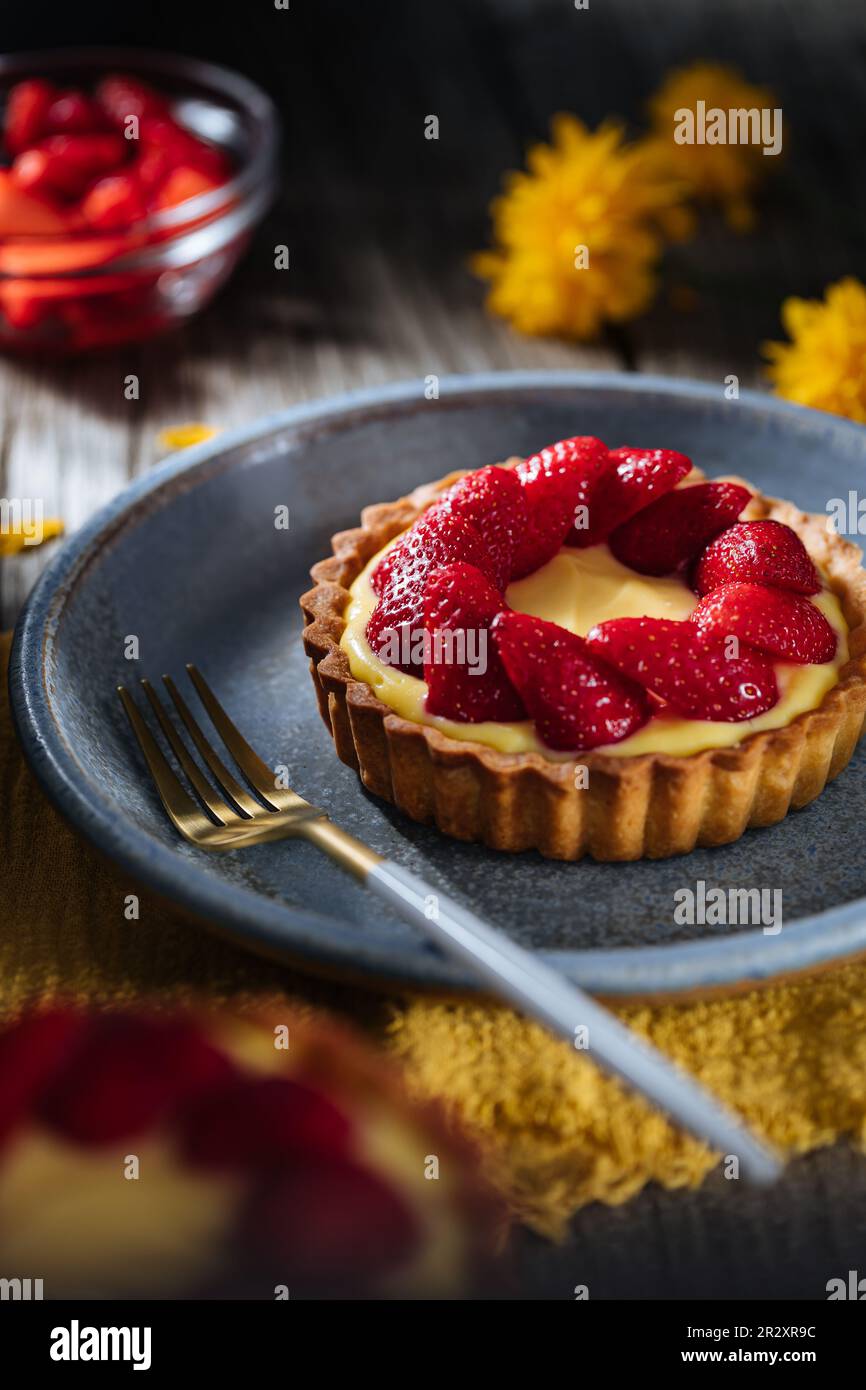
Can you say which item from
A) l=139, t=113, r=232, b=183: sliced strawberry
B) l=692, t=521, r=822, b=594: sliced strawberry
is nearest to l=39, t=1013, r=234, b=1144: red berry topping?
l=692, t=521, r=822, b=594: sliced strawberry

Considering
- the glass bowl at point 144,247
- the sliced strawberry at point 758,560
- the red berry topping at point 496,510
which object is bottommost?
the sliced strawberry at point 758,560

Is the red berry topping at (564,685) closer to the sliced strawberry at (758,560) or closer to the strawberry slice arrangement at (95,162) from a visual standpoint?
the sliced strawberry at (758,560)

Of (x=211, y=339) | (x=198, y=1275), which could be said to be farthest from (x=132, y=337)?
(x=198, y=1275)

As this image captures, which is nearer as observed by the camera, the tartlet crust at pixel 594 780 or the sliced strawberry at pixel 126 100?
the tartlet crust at pixel 594 780

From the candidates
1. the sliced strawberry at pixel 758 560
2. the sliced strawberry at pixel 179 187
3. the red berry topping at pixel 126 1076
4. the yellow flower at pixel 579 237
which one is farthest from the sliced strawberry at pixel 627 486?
the sliced strawberry at pixel 179 187

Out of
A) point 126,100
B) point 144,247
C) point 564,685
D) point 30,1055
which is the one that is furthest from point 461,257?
point 30,1055

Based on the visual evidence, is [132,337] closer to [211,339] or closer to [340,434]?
[211,339]

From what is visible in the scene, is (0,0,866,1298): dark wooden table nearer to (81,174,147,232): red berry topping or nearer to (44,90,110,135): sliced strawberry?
(81,174,147,232): red berry topping
